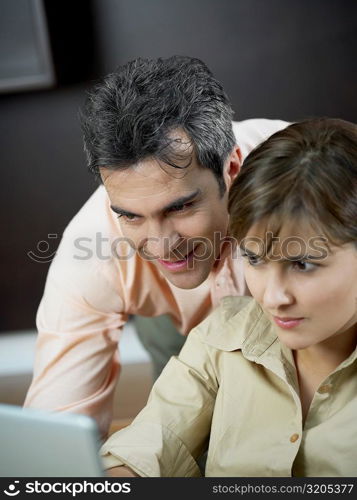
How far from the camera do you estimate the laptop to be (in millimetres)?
709

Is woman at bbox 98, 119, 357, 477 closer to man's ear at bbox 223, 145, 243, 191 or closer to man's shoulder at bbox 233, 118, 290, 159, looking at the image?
man's ear at bbox 223, 145, 243, 191

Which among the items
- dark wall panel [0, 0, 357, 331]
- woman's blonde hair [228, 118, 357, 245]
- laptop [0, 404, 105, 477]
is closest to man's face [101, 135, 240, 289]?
woman's blonde hair [228, 118, 357, 245]

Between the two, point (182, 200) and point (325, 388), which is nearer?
point (325, 388)

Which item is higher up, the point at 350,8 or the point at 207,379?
the point at 350,8

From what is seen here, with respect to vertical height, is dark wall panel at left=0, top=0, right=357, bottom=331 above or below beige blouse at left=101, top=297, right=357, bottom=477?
above

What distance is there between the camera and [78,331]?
1.73 m

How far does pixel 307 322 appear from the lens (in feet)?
3.36

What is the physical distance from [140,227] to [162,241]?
0.05 metres

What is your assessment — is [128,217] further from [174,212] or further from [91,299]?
[91,299]

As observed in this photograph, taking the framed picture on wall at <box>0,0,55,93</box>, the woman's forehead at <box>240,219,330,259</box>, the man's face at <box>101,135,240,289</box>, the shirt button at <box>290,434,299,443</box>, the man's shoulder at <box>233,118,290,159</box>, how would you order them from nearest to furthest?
the woman's forehead at <box>240,219,330,259</box>, the shirt button at <box>290,434,299,443</box>, the man's face at <box>101,135,240,289</box>, the man's shoulder at <box>233,118,290,159</box>, the framed picture on wall at <box>0,0,55,93</box>

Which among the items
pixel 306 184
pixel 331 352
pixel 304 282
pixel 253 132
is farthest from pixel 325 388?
pixel 253 132
